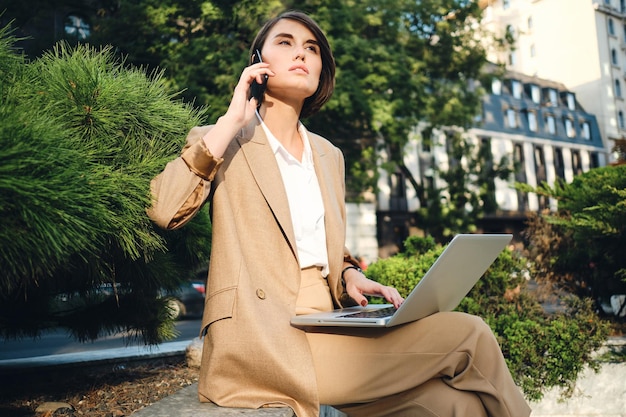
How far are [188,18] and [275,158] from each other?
1216 cm

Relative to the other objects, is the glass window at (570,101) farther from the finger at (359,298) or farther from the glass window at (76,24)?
the finger at (359,298)

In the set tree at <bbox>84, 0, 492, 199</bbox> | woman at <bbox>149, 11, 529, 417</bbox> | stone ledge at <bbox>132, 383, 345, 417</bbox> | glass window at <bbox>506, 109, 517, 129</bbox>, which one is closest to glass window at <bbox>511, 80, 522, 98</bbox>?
glass window at <bbox>506, 109, 517, 129</bbox>

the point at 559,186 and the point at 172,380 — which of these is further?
the point at 559,186

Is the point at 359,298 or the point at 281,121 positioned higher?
the point at 281,121

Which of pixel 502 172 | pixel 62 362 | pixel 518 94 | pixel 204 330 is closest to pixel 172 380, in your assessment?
pixel 62 362

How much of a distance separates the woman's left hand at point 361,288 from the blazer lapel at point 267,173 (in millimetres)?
378

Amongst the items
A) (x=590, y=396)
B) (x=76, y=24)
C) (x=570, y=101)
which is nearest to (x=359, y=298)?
(x=590, y=396)

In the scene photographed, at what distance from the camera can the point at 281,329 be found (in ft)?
5.92

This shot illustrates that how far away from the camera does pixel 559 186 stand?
228 inches

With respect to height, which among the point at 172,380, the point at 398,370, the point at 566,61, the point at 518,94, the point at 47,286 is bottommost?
the point at 172,380

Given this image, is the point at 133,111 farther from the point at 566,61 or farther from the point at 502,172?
the point at 566,61

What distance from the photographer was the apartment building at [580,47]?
41656mm

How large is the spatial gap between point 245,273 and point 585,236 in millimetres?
4104

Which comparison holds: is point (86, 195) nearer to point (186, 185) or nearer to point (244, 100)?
point (186, 185)
